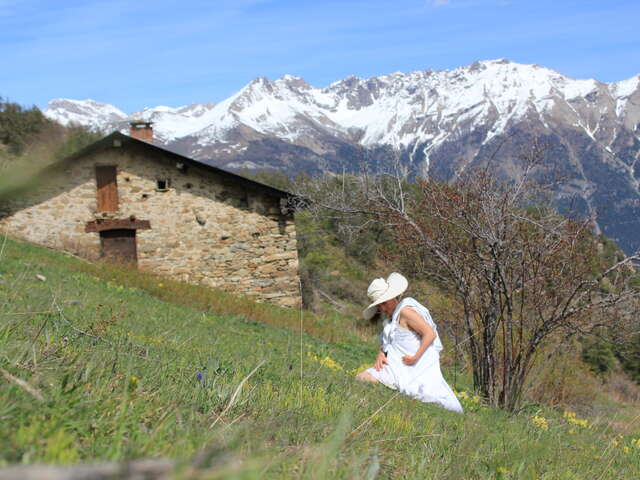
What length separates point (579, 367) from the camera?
1437cm

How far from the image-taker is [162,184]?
65.2 feet

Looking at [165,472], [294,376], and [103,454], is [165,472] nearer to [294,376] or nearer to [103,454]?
[103,454]

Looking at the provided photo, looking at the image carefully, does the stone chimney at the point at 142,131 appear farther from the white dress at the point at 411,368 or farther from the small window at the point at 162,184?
the white dress at the point at 411,368

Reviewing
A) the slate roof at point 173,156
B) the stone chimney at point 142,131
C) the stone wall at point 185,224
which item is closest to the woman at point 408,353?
the slate roof at point 173,156

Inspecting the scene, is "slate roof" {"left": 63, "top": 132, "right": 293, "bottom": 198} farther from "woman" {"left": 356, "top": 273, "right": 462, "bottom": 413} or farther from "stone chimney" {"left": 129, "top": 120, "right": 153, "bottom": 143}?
"woman" {"left": 356, "top": 273, "right": 462, "bottom": 413}

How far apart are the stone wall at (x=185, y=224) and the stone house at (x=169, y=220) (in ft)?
0.10

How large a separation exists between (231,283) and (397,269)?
10.0 m

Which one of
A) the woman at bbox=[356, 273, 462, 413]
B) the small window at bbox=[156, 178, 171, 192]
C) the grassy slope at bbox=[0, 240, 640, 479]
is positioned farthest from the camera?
the small window at bbox=[156, 178, 171, 192]

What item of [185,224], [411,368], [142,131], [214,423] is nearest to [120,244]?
[185,224]

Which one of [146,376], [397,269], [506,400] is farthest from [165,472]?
[397,269]

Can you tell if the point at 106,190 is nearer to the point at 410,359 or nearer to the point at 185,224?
the point at 185,224

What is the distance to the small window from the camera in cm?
1974

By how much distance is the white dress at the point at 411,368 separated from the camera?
5.77 meters

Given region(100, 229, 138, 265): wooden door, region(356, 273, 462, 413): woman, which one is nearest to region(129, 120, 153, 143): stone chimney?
region(100, 229, 138, 265): wooden door
